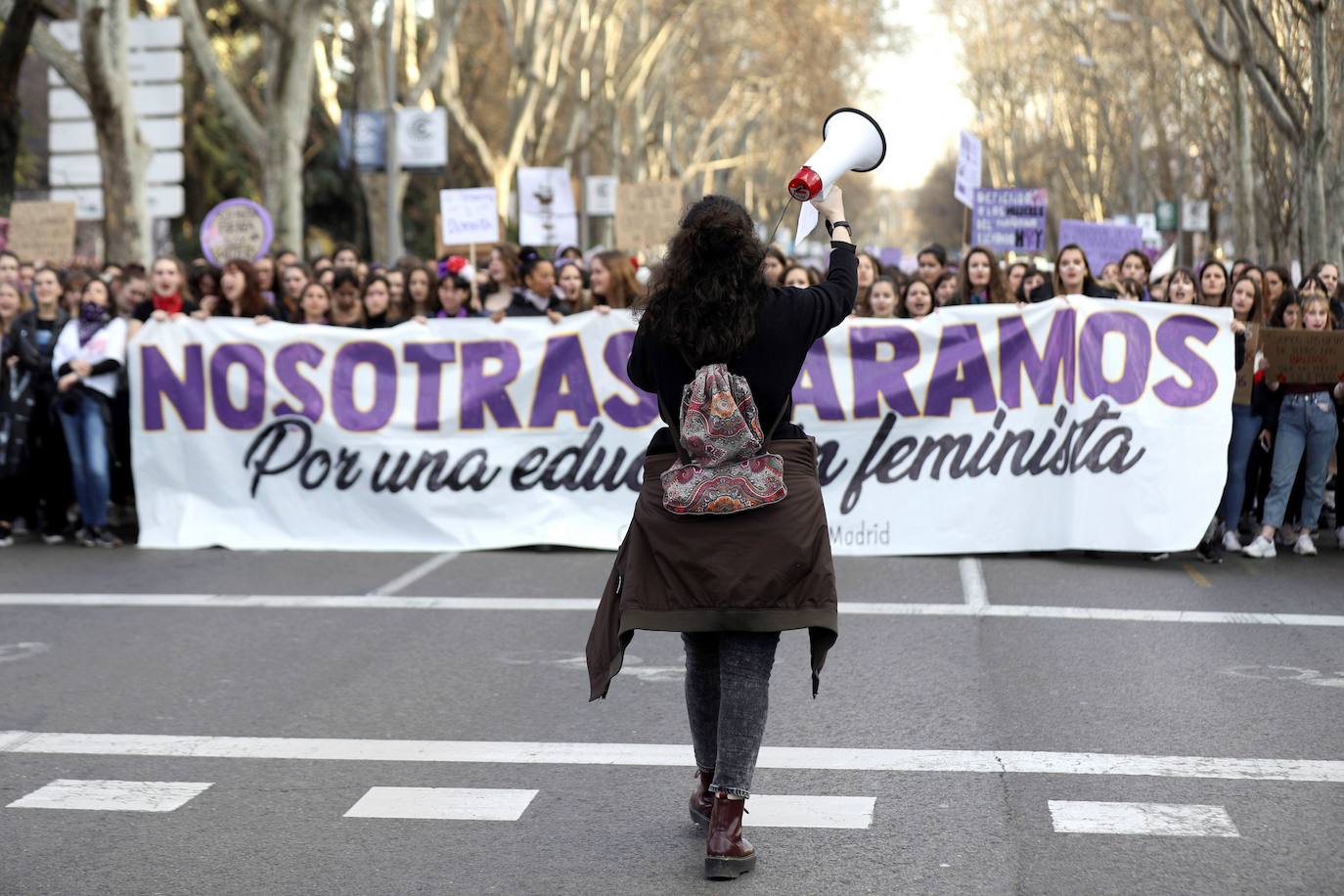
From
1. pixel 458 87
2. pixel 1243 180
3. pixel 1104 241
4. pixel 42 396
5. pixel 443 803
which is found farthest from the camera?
pixel 458 87

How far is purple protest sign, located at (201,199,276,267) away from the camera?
1858 cm

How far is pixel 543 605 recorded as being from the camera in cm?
930

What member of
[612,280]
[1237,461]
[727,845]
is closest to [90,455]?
[612,280]

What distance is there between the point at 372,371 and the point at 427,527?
3.44ft

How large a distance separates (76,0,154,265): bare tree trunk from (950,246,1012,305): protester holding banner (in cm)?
956

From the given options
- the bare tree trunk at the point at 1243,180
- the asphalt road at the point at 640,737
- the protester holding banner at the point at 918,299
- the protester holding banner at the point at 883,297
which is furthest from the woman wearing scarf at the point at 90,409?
the bare tree trunk at the point at 1243,180

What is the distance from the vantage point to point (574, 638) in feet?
27.4

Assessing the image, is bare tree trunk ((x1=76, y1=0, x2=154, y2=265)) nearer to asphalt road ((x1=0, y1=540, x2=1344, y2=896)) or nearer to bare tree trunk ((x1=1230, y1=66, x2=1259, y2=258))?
asphalt road ((x1=0, y1=540, x2=1344, y2=896))

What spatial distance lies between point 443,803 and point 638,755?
0.81 meters

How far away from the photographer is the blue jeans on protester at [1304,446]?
36.4 ft

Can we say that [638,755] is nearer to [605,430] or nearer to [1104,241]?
[605,430]

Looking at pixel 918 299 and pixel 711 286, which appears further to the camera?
pixel 918 299

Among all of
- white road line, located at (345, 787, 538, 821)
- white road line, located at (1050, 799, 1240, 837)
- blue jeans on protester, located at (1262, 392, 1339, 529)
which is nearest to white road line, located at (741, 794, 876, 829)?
white road line, located at (1050, 799, 1240, 837)

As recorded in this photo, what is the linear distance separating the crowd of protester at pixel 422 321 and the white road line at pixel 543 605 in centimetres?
198
